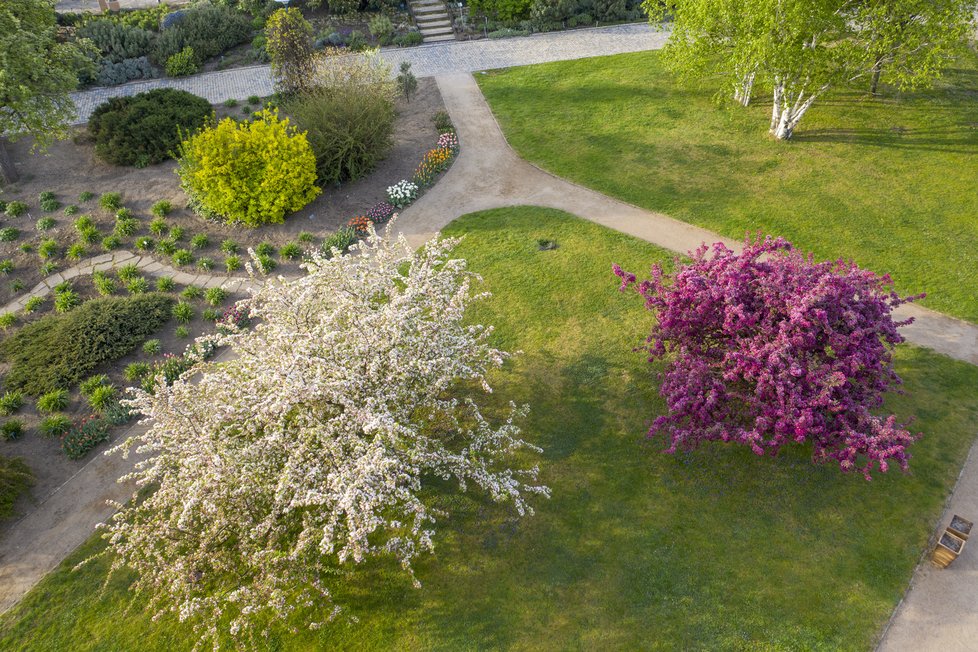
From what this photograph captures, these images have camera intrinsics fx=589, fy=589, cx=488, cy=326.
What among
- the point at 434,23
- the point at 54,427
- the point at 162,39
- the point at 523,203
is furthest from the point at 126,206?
the point at 434,23

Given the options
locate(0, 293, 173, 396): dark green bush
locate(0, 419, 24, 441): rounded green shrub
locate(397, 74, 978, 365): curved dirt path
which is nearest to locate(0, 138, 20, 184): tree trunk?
locate(0, 293, 173, 396): dark green bush

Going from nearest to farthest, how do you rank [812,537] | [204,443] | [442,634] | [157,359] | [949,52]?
[204,443] → [442,634] → [812,537] → [157,359] → [949,52]

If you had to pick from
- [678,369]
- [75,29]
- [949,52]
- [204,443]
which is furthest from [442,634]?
[75,29]

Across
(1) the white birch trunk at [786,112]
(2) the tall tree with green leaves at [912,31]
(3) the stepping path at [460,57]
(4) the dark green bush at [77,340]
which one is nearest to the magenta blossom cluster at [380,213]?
(4) the dark green bush at [77,340]

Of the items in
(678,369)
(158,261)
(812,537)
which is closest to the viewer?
(812,537)

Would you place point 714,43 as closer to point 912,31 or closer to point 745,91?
point 745,91

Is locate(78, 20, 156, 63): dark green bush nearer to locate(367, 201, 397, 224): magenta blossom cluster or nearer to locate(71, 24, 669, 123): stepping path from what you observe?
locate(71, 24, 669, 123): stepping path

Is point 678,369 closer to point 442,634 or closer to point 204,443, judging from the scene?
point 442,634

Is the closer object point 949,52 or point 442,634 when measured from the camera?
point 442,634
